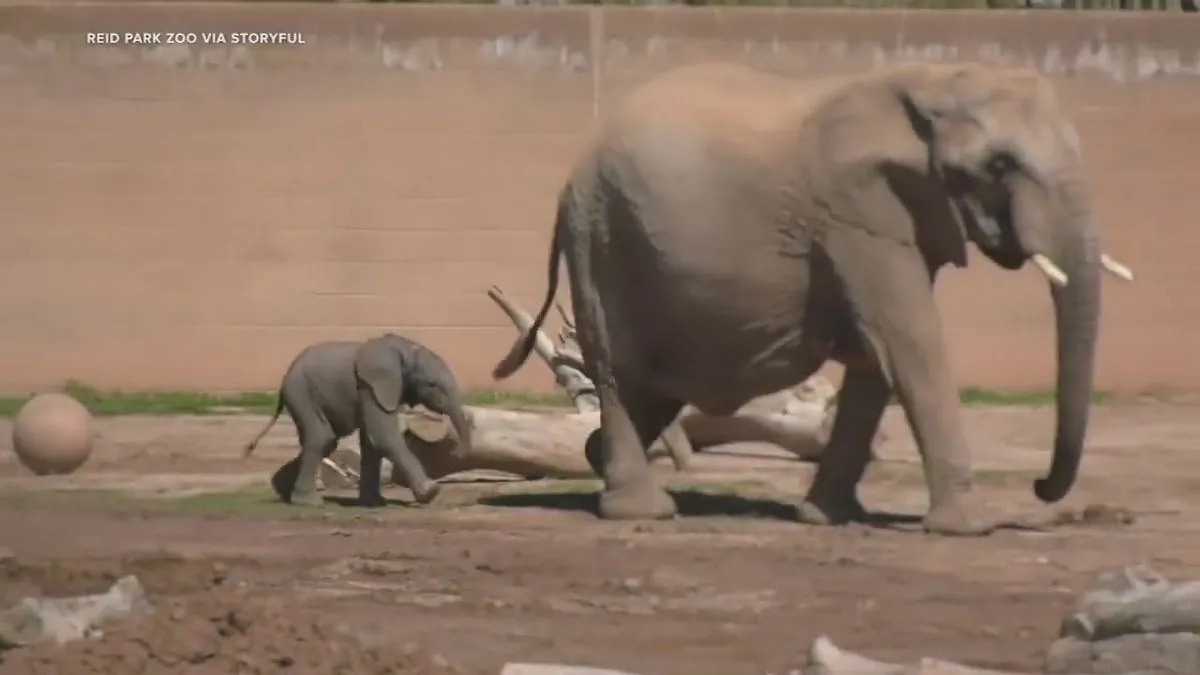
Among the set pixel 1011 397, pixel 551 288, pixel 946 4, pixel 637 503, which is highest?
pixel 946 4

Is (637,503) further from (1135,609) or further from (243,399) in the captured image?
(243,399)

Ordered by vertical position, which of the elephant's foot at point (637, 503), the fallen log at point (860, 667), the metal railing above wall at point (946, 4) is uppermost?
the metal railing above wall at point (946, 4)

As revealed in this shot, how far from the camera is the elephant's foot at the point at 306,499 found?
30.2 feet

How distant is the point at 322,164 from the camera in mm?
16453

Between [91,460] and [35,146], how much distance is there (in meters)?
5.36

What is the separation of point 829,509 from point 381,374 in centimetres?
206

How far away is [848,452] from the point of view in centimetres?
858

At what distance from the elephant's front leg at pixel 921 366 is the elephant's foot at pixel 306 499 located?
8.80 feet

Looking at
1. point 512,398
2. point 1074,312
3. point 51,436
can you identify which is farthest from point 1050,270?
point 512,398

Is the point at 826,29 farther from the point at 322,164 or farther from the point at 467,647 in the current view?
the point at 467,647

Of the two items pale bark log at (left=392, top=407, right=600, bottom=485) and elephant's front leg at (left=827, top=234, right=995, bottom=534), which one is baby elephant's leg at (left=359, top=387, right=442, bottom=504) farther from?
elephant's front leg at (left=827, top=234, right=995, bottom=534)

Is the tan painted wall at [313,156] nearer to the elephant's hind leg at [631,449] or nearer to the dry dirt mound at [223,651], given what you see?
the elephant's hind leg at [631,449]

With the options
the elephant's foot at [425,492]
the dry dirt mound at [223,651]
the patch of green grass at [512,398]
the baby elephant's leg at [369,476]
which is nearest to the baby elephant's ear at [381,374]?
the baby elephant's leg at [369,476]

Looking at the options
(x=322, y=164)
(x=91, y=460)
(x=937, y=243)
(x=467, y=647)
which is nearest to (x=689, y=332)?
(x=937, y=243)
